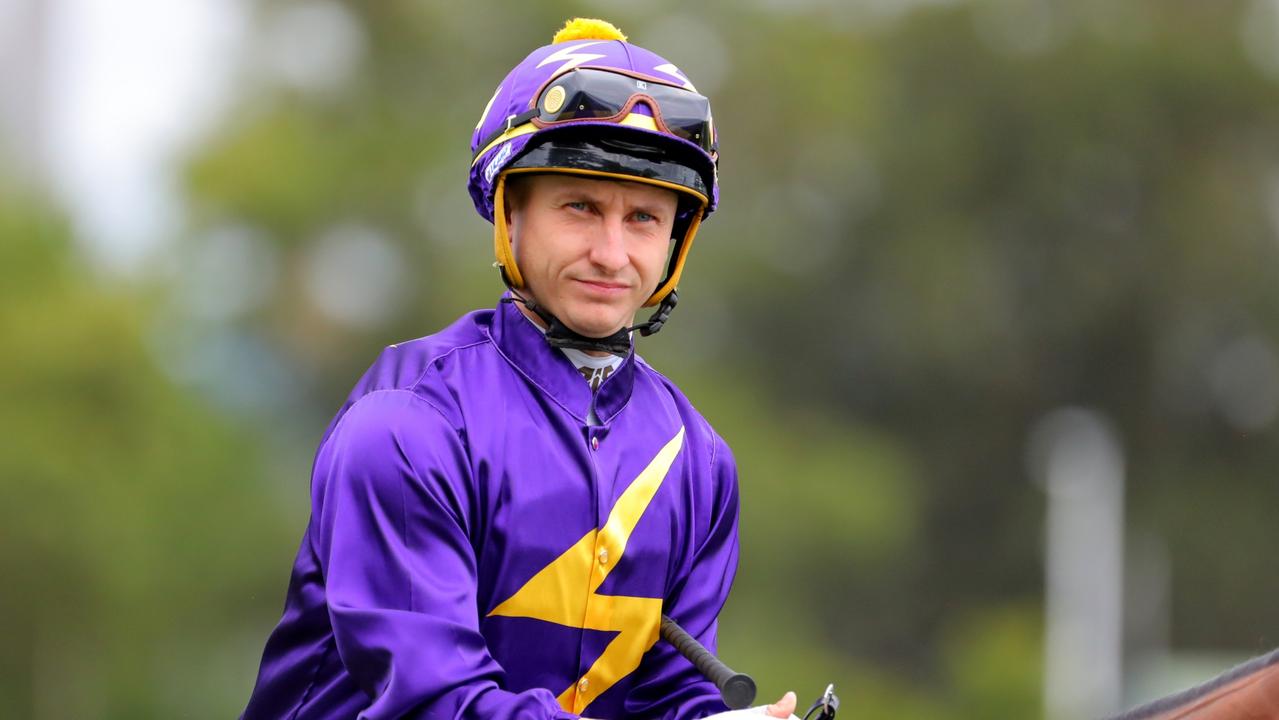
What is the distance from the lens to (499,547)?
342 centimetres

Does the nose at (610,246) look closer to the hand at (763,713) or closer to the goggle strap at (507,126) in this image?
the goggle strap at (507,126)

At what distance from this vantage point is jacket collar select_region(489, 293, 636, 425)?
361 centimetres

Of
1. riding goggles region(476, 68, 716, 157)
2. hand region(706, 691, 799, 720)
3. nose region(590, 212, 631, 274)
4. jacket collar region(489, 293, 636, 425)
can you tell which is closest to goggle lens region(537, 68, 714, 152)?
riding goggles region(476, 68, 716, 157)

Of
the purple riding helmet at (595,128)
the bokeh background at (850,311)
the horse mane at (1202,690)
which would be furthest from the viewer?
the bokeh background at (850,311)

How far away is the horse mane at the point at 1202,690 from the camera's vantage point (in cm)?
299

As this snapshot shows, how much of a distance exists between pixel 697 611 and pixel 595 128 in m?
1.06

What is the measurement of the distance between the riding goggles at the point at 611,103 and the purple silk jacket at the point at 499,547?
1.47ft

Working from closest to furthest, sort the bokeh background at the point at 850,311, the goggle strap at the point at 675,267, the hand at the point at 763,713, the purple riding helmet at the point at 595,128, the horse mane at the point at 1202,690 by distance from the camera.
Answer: the horse mane at the point at 1202,690, the hand at the point at 763,713, the purple riding helmet at the point at 595,128, the goggle strap at the point at 675,267, the bokeh background at the point at 850,311

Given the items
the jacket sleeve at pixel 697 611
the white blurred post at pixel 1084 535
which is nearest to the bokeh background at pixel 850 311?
the white blurred post at pixel 1084 535

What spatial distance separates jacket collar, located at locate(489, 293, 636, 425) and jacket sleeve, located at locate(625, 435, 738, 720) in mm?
311

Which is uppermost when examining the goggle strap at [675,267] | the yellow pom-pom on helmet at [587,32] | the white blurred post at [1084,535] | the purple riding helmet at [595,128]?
the yellow pom-pom on helmet at [587,32]

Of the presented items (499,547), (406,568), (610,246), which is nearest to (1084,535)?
(610,246)

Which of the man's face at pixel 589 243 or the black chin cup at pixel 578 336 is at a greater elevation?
the man's face at pixel 589 243

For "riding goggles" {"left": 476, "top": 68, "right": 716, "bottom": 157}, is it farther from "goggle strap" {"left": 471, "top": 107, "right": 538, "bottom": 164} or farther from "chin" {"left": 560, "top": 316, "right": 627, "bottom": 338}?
"chin" {"left": 560, "top": 316, "right": 627, "bottom": 338}
